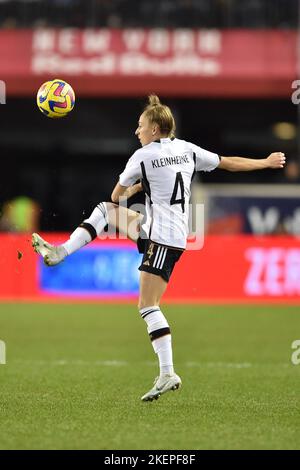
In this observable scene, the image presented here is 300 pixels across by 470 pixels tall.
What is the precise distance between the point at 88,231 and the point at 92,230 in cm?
4

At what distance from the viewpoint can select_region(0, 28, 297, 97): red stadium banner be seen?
24.9 meters

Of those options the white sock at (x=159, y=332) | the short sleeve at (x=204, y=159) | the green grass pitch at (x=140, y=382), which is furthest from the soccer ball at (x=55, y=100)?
the green grass pitch at (x=140, y=382)

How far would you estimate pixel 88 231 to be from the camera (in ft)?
25.2

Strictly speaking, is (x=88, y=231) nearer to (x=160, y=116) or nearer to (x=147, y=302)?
(x=147, y=302)

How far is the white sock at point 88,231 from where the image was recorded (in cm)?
760

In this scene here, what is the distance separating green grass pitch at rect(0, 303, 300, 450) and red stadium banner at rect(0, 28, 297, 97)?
1014cm

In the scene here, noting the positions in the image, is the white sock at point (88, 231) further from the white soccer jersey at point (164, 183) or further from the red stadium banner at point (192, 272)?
the red stadium banner at point (192, 272)

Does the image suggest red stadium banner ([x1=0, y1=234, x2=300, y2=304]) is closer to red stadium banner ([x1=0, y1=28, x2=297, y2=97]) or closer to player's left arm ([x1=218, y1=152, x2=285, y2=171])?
red stadium banner ([x1=0, y1=28, x2=297, y2=97])

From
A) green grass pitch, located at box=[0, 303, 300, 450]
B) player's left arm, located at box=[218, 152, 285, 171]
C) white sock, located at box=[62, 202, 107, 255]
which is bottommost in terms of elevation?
green grass pitch, located at box=[0, 303, 300, 450]

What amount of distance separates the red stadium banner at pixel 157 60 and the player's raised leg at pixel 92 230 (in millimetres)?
17768

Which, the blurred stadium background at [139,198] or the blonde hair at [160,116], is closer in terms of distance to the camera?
the blonde hair at [160,116]

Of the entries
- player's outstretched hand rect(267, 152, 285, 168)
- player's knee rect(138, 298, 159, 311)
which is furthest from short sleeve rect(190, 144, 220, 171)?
player's knee rect(138, 298, 159, 311)

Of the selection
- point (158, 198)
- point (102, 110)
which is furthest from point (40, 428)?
point (102, 110)
